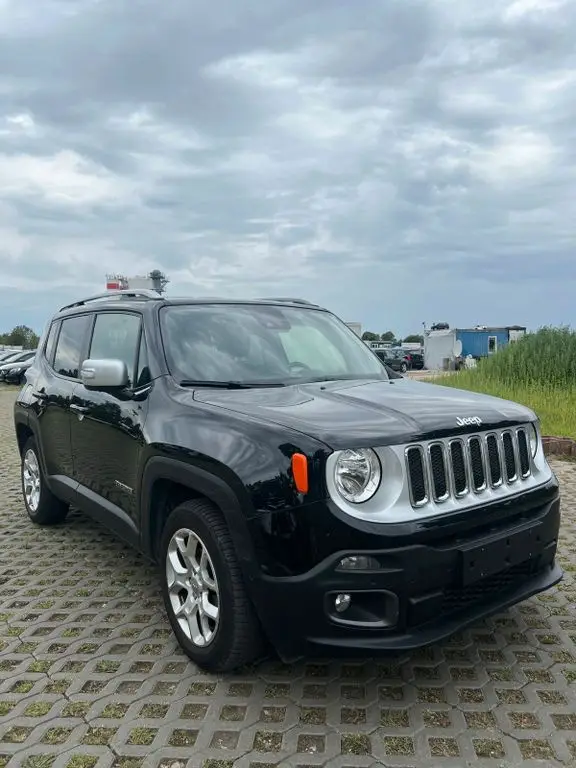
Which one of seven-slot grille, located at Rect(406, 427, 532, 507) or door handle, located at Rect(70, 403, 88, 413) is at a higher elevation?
door handle, located at Rect(70, 403, 88, 413)

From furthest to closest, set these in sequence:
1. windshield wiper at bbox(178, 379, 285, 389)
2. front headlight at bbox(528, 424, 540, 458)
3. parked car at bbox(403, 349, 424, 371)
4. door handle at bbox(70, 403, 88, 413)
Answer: parked car at bbox(403, 349, 424, 371) < door handle at bbox(70, 403, 88, 413) < windshield wiper at bbox(178, 379, 285, 389) < front headlight at bbox(528, 424, 540, 458)

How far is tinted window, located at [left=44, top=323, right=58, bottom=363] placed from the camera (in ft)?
18.4

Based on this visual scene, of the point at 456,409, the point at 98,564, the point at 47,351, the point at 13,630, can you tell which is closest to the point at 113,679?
the point at 13,630

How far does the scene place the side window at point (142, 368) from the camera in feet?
12.5

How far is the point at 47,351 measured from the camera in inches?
224

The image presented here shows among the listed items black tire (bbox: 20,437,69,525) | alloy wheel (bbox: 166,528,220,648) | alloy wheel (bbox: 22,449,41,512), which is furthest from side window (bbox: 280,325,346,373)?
alloy wheel (bbox: 22,449,41,512)

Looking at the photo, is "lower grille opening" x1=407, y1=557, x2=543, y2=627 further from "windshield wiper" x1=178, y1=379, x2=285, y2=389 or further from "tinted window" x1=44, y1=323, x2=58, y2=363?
"tinted window" x1=44, y1=323, x2=58, y2=363

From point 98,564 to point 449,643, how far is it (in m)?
2.65

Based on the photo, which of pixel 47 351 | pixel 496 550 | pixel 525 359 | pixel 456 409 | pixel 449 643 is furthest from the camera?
pixel 525 359

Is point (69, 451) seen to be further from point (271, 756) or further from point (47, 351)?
point (271, 756)

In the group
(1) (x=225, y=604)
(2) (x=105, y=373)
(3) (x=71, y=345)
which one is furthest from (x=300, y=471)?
(3) (x=71, y=345)

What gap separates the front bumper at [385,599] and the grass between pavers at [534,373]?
8.78 meters

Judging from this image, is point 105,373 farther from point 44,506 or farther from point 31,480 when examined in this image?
point 31,480

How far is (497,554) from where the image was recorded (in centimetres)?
293
